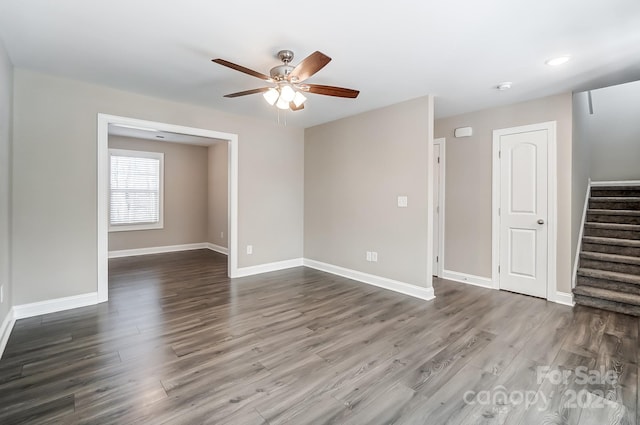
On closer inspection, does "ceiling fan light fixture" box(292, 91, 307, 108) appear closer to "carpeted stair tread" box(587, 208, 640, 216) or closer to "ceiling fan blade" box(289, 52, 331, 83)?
"ceiling fan blade" box(289, 52, 331, 83)

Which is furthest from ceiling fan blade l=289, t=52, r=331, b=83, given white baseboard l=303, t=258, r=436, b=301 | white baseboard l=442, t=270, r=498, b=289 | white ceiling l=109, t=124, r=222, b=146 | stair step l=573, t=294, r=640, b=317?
stair step l=573, t=294, r=640, b=317

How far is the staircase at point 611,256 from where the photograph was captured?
3.50 meters

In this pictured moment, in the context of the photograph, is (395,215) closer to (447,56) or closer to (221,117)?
(447,56)

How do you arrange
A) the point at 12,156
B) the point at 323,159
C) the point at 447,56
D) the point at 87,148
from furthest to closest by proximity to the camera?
the point at 323,159 → the point at 87,148 → the point at 12,156 → the point at 447,56

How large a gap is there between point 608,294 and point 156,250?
7.76 metres

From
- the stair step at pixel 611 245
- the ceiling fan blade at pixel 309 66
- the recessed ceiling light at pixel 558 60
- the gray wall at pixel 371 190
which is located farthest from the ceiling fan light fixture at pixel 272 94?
the stair step at pixel 611 245

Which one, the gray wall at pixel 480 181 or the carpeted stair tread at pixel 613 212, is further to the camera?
the carpeted stair tread at pixel 613 212

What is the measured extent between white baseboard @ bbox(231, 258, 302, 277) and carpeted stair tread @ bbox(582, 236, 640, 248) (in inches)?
172

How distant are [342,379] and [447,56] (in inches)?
111

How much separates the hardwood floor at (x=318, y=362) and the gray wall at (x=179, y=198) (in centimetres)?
319

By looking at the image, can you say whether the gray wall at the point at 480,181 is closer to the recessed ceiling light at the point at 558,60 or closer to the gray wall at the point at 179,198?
the recessed ceiling light at the point at 558,60

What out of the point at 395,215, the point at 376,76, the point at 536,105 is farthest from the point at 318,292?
the point at 536,105

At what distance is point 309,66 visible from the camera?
2342 millimetres

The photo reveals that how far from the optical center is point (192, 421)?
171 cm
